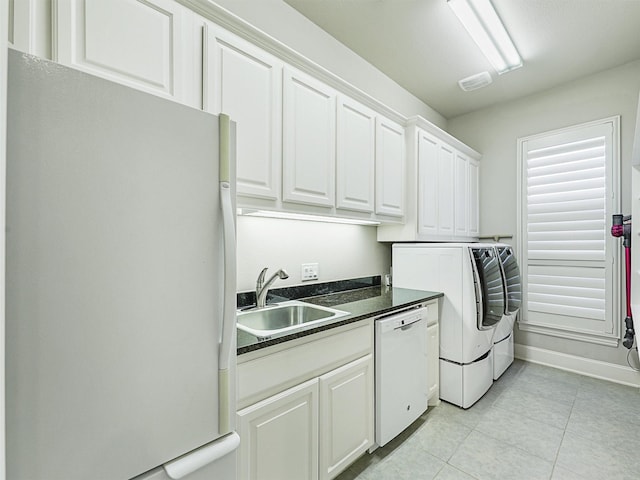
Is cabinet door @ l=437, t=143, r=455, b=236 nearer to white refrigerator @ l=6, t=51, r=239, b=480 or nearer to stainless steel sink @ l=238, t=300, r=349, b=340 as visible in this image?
stainless steel sink @ l=238, t=300, r=349, b=340

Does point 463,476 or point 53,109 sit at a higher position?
point 53,109

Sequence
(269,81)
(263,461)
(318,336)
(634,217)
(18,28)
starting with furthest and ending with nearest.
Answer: (634,217) < (269,81) < (318,336) < (263,461) < (18,28)

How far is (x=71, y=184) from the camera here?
0.68 meters

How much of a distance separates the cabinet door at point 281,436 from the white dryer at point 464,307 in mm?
1345

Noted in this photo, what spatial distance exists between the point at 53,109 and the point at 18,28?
64cm

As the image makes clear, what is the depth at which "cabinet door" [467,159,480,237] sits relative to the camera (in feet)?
10.9

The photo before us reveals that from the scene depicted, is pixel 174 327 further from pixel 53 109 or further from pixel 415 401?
pixel 415 401

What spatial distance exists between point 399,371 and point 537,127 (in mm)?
2938

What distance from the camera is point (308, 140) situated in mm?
1795

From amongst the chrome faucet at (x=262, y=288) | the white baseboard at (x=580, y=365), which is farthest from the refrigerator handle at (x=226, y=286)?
the white baseboard at (x=580, y=365)

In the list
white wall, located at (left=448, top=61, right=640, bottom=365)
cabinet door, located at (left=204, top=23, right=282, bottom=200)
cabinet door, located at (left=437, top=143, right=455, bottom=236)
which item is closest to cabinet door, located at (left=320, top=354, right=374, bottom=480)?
cabinet door, located at (left=204, top=23, right=282, bottom=200)

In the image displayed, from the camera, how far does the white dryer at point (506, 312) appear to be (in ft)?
8.61

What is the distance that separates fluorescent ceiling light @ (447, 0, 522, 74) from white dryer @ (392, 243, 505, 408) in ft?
5.08

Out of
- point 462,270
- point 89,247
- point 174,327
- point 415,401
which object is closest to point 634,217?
point 462,270
